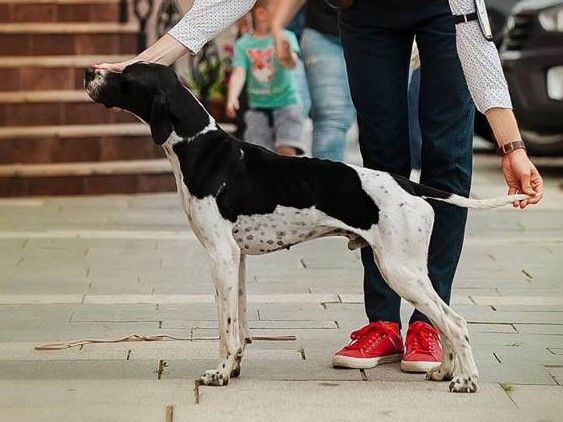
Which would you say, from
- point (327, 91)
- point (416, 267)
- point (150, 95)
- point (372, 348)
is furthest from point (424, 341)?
point (327, 91)

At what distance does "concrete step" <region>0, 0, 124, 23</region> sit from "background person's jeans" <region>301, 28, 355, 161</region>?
12.4 feet

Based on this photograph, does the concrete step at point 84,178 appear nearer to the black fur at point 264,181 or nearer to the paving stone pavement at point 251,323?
the paving stone pavement at point 251,323

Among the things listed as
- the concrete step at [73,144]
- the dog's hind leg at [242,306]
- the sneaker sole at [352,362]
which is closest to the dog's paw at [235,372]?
the dog's hind leg at [242,306]

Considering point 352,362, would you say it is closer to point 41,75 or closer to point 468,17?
point 468,17

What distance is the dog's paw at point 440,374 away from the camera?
5.75 meters

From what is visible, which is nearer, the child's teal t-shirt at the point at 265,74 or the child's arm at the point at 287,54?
the child's arm at the point at 287,54

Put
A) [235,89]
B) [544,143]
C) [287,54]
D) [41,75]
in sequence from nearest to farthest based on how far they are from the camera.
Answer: [287,54] → [235,89] → [41,75] → [544,143]

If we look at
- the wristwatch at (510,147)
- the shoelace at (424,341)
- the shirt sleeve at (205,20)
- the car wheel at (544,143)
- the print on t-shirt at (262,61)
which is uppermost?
the shirt sleeve at (205,20)

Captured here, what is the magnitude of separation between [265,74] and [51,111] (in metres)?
1.86

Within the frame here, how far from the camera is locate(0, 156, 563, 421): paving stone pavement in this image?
538cm

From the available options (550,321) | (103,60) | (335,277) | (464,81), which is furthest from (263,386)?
(103,60)

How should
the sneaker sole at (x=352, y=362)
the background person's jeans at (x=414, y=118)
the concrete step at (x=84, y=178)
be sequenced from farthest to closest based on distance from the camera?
the concrete step at (x=84, y=178), the background person's jeans at (x=414, y=118), the sneaker sole at (x=352, y=362)

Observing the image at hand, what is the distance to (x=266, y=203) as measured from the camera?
5.63 metres

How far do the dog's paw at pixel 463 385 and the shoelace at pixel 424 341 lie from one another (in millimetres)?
351
